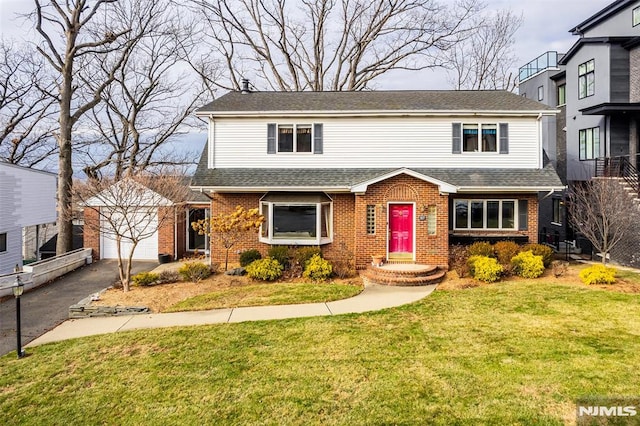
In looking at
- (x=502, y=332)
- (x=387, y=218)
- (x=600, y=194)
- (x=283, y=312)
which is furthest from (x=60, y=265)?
(x=600, y=194)

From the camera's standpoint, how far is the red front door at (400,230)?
14.3 metres

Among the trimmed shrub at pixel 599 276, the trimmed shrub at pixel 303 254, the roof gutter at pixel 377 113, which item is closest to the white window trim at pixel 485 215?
the roof gutter at pixel 377 113

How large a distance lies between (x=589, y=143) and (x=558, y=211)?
13.7 feet

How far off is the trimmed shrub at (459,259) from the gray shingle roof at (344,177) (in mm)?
2347

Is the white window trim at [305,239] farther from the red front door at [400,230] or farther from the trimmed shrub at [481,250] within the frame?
the trimmed shrub at [481,250]

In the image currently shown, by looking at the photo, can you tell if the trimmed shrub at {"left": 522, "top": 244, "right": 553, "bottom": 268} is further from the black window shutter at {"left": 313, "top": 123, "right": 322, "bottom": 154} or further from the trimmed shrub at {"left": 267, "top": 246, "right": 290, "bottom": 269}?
the black window shutter at {"left": 313, "top": 123, "right": 322, "bottom": 154}

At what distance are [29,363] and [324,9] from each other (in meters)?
29.8

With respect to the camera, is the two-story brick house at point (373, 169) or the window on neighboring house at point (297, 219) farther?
the window on neighboring house at point (297, 219)

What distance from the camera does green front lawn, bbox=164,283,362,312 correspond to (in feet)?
34.5

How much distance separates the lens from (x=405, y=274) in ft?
41.7

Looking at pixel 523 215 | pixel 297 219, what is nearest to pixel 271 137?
pixel 297 219

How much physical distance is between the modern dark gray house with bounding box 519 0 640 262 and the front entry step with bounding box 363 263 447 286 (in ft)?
30.3

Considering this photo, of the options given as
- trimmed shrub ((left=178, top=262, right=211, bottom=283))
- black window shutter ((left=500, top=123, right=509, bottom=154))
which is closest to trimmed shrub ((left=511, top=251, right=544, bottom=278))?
black window shutter ((left=500, top=123, right=509, bottom=154))

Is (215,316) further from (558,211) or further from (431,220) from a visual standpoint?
(558,211)
